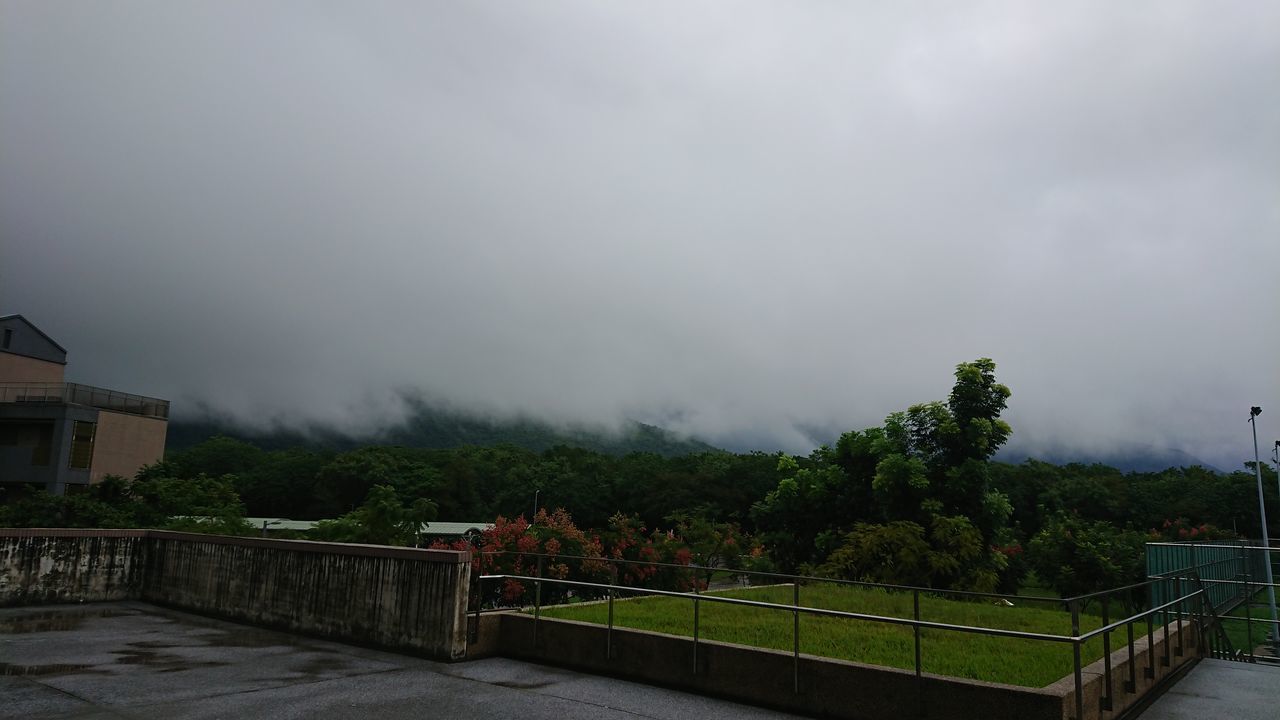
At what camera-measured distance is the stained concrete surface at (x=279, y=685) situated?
7.47 metres

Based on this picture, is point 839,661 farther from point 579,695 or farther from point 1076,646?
point 579,695

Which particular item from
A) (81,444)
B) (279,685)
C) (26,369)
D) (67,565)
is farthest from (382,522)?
(26,369)

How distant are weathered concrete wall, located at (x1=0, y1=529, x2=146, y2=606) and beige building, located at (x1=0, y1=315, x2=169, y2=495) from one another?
34.0m

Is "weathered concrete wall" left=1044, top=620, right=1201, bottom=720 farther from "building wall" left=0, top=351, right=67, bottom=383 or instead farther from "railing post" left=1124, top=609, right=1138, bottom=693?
"building wall" left=0, top=351, right=67, bottom=383

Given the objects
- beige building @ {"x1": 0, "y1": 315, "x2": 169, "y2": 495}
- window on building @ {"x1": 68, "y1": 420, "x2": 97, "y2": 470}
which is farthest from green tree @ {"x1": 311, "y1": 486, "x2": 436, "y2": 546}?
window on building @ {"x1": 68, "y1": 420, "x2": 97, "y2": 470}

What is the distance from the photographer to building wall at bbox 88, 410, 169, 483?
47.4 m

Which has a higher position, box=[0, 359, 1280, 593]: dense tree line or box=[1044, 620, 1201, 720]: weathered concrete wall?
box=[0, 359, 1280, 593]: dense tree line

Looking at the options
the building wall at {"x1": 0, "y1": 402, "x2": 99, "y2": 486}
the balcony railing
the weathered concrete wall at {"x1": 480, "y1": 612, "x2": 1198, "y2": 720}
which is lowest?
the weathered concrete wall at {"x1": 480, "y1": 612, "x2": 1198, "y2": 720}

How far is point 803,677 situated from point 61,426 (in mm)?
50709

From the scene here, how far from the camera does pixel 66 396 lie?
47.6m

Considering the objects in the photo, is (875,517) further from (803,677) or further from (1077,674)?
(1077,674)

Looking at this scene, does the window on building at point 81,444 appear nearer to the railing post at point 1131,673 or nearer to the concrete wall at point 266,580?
the concrete wall at point 266,580

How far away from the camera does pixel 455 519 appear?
8950 centimetres

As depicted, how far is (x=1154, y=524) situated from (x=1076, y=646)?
62.6m
